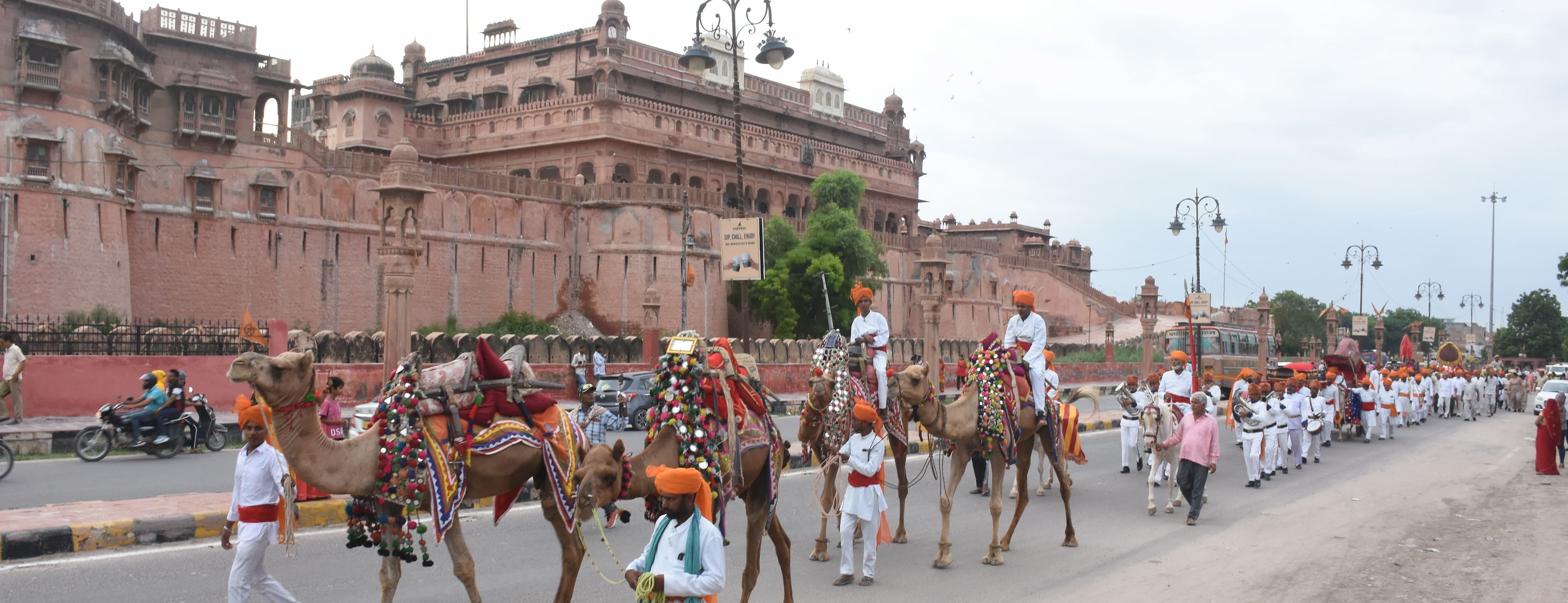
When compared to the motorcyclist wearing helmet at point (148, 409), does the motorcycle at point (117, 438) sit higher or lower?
lower

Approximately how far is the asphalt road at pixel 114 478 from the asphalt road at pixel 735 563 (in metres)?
2.88

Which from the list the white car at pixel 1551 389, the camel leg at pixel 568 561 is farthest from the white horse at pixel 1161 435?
the white car at pixel 1551 389

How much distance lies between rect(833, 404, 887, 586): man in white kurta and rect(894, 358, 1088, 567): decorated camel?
29.1 inches

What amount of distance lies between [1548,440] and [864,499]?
1452 cm

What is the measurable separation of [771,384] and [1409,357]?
2606 cm

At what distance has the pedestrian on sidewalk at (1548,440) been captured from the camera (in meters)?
17.3

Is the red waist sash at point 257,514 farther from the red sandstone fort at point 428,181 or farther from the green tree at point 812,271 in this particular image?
the green tree at point 812,271

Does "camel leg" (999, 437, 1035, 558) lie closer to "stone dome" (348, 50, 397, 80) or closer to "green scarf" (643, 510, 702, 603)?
"green scarf" (643, 510, 702, 603)

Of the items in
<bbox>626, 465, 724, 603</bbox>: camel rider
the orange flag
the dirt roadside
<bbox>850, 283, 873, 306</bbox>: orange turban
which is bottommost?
the dirt roadside

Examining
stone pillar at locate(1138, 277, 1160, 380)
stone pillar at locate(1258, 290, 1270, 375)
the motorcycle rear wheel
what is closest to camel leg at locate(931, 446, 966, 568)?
the motorcycle rear wheel

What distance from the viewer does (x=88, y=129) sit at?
3008 centimetres

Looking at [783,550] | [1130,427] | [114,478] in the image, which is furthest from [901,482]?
[114,478]

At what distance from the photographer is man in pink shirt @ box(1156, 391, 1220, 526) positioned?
38.8 ft

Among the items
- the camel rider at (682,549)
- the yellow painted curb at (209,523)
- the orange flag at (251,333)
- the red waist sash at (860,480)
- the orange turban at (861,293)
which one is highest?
the orange turban at (861,293)
